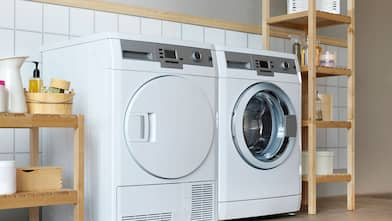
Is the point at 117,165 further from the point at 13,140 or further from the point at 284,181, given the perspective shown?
the point at 284,181

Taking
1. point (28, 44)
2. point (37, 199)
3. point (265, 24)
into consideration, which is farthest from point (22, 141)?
point (265, 24)

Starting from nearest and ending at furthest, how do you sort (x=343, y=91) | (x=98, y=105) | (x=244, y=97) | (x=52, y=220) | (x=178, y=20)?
(x=98, y=105) < (x=52, y=220) < (x=244, y=97) < (x=178, y=20) < (x=343, y=91)

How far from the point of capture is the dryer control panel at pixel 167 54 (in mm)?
2953

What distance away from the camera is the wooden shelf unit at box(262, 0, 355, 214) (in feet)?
12.5

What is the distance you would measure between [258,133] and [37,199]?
4.42 ft

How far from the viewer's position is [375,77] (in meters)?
5.39

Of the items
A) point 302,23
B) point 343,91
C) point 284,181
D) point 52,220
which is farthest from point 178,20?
point 343,91

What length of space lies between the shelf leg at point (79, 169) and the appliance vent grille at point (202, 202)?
620 mm

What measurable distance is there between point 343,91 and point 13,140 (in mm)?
2839

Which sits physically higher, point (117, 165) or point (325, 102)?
point (325, 102)

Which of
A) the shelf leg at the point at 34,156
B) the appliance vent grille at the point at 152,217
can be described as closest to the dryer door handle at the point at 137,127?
the appliance vent grille at the point at 152,217

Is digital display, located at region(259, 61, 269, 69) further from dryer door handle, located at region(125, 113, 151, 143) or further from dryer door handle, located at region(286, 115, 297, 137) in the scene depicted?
dryer door handle, located at region(125, 113, 151, 143)

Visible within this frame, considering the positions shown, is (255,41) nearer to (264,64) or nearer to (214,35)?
(214,35)

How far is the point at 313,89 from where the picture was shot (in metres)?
3.80
